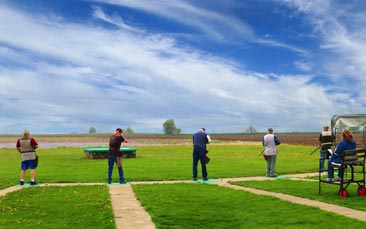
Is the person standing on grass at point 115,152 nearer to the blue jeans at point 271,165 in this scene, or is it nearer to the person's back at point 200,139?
the person's back at point 200,139

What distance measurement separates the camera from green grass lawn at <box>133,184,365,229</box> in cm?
881

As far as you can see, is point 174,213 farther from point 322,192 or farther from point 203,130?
point 203,130

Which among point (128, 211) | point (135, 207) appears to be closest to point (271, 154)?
point (135, 207)

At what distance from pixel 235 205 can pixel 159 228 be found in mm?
3276

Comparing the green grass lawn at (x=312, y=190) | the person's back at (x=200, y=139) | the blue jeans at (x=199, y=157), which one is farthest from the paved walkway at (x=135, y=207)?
the person's back at (x=200, y=139)

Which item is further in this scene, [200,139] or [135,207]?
[200,139]

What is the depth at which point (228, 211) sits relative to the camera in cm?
1034

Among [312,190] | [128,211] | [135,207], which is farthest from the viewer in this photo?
[312,190]

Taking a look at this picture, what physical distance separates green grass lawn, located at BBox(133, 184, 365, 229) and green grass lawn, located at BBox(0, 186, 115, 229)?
123 centimetres

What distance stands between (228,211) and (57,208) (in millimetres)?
4465

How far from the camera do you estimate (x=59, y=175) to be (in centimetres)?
1998

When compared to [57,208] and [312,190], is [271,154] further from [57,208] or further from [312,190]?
[57,208]

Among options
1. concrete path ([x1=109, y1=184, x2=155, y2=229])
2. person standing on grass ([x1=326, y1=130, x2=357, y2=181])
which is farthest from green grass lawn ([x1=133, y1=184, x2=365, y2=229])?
person standing on grass ([x1=326, y1=130, x2=357, y2=181])

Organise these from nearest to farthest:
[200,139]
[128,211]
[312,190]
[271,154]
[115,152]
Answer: [128,211]
[312,190]
[115,152]
[200,139]
[271,154]
